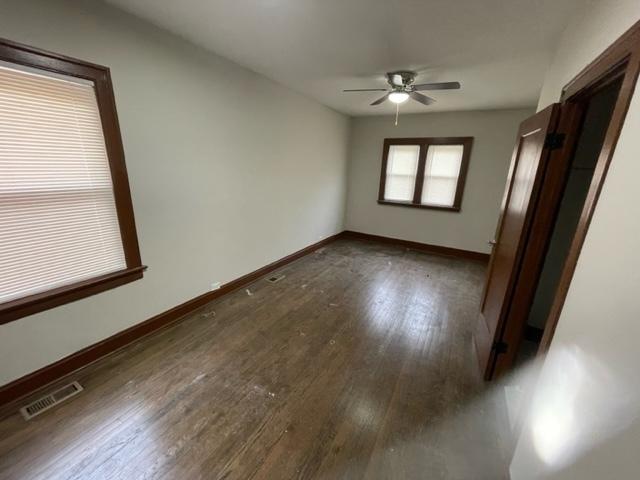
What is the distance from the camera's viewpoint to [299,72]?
2.84 m

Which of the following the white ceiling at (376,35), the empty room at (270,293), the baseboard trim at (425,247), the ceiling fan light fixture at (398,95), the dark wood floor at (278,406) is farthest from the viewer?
the baseboard trim at (425,247)

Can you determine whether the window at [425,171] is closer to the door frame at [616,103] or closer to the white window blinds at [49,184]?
the door frame at [616,103]

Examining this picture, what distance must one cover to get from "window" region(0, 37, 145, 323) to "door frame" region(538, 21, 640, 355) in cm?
274

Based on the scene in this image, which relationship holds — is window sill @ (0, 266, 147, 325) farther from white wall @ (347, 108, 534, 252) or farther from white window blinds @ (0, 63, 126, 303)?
white wall @ (347, 108, 534, 252)

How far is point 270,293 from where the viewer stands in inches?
127

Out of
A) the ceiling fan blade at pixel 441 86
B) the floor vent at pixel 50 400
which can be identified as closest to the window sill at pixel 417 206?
the ceiling fan blade at pixel 441 86

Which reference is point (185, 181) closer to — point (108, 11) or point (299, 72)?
point (108, 11)

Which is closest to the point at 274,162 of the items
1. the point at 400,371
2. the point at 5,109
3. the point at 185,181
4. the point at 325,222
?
the point at 185,181

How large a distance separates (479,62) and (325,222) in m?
3.30

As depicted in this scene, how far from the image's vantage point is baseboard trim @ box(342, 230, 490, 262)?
465cm

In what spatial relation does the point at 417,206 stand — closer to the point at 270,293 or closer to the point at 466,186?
the point at 466,186

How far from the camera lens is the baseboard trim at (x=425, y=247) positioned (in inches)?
183

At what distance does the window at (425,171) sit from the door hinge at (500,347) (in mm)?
3308

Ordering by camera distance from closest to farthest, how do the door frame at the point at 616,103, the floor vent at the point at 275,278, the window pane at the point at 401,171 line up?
the door frame at the point at 616,103, the floor vent at the point at 275,278, the window pane at the point at 401,171
